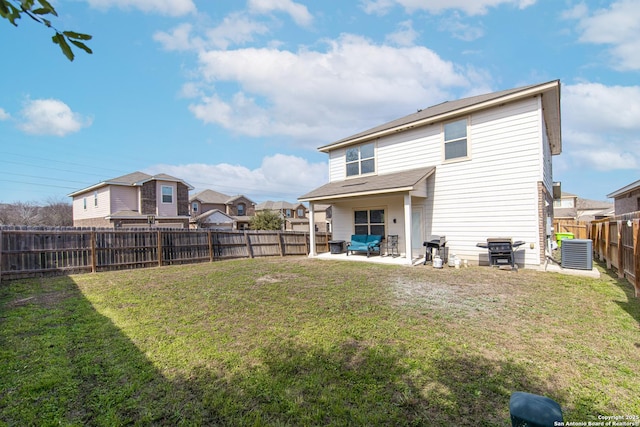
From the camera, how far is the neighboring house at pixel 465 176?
8.96 meters

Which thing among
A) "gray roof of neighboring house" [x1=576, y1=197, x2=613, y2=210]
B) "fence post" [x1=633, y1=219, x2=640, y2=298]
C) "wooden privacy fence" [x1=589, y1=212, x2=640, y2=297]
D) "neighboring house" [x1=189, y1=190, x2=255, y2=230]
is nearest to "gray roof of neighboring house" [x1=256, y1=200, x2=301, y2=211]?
"neighboring house" [x1=189, y1=190, x2=255, y2=230]

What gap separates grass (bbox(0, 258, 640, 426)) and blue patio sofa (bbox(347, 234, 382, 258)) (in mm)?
5530

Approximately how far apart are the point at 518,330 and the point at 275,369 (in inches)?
139

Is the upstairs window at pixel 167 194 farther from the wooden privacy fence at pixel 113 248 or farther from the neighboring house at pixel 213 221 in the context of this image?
the wooden privacy fence at pixel 113 248

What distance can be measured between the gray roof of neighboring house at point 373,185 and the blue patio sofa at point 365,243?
2235 mm

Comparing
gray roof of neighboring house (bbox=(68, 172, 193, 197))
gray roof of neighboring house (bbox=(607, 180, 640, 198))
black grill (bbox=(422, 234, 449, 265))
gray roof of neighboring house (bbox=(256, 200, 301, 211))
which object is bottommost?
black grill (bbox=(422, 234, 449, 265))

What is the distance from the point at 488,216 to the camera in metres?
9.76

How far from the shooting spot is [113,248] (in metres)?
10.8

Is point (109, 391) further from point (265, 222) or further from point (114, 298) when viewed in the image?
point (265, 222)

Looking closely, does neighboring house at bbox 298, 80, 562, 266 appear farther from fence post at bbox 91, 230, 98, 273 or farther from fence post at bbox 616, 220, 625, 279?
fence post at bbox 91, 230, 98, 273

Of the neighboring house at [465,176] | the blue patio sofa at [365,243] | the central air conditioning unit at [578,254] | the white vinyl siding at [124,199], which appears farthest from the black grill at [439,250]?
the white vinyl siding at [124,199]

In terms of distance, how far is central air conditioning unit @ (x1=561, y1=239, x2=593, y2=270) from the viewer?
26.9 feet

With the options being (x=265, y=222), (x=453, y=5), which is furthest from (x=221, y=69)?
(x=265, y=222)

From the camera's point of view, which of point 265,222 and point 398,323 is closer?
point 398,323
